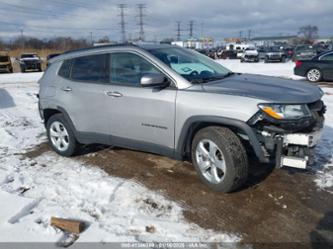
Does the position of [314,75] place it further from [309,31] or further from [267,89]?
[309,31]

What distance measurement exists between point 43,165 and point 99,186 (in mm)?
1344

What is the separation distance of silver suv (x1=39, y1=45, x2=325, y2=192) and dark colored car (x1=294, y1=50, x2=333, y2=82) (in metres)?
11.1

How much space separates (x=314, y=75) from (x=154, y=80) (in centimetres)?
1266

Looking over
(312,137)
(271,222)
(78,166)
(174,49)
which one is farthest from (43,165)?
(312,137)

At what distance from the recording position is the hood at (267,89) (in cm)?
340

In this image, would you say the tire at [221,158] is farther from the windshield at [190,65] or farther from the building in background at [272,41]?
the building in background at [272,41]

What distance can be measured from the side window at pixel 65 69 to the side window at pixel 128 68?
967mm

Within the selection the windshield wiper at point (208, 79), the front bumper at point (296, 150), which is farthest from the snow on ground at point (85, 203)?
the windshield wiper at point (208, 79)

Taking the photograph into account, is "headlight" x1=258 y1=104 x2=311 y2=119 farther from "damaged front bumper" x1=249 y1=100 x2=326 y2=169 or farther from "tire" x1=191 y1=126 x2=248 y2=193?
"tire" x1=191 y1=126 x2=248 y2=193

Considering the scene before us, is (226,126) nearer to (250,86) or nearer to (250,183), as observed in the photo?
(250,86)

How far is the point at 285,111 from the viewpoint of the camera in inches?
132

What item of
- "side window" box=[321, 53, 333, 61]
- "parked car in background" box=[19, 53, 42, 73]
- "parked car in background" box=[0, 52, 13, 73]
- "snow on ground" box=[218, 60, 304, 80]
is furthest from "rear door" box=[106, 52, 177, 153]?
"parked car in background" box=[0, 52, 13, 73]

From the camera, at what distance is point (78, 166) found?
482 cm

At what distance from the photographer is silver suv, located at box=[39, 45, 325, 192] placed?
3.38 m
